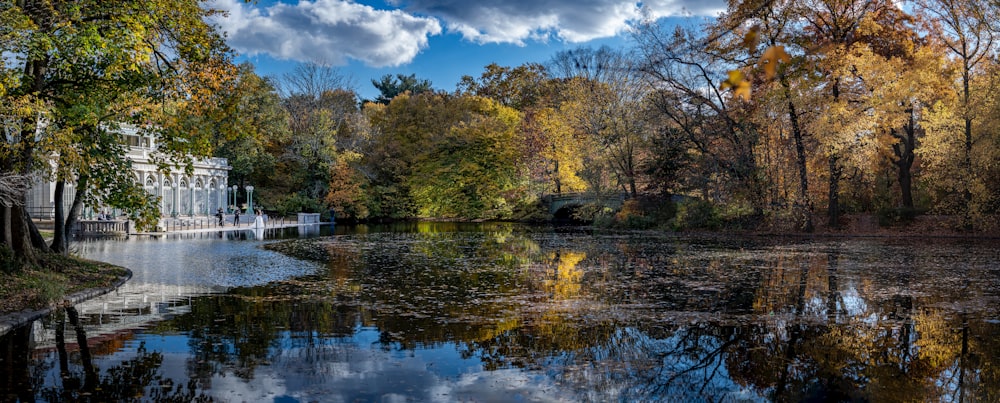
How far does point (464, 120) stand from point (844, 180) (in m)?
39.0

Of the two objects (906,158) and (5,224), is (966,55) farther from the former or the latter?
(5,224)

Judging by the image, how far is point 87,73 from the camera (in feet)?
50.2

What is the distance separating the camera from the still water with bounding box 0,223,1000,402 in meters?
7.98

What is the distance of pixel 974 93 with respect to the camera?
32938mm

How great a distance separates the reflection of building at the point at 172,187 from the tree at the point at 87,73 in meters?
37.9

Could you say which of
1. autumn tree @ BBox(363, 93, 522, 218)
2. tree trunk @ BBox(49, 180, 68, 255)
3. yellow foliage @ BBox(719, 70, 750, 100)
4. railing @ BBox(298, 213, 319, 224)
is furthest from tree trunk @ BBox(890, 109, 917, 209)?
railing @ BBox(298, 213, 319, 224)

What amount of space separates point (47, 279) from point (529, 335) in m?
10.5

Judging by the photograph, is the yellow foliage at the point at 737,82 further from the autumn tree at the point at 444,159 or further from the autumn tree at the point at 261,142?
the autumn tree at the point at 444,159

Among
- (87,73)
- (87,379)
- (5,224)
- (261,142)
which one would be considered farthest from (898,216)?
(261,142)

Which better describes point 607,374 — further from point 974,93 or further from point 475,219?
point 475,219

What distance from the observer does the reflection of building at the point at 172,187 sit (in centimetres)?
5138

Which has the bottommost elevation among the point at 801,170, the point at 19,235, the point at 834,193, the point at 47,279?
the point at 47,279

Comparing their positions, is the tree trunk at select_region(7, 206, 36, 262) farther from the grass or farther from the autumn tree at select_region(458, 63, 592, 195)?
the autumn tree at select_region(458, 63, 592, 195)

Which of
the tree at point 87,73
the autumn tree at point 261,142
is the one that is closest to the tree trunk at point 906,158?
the tree at point 87,73
